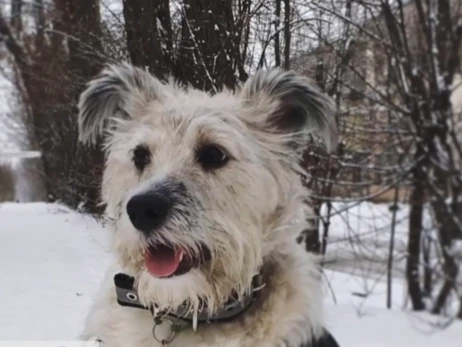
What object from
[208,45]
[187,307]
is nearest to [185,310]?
[187,307]

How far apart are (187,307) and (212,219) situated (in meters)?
0.20

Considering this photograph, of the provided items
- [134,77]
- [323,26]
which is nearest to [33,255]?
[134,77]

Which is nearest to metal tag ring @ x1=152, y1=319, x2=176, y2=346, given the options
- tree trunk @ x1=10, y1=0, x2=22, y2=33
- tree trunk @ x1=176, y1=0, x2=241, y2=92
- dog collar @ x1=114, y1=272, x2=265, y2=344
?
dog collar @ x1=114, y1=272, x2=265, y2=344

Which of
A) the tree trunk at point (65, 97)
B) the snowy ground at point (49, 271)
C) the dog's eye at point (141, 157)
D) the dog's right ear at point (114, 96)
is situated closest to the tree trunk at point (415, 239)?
the snowy ground at point (49, 271)

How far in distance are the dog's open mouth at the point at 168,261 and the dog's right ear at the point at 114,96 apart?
1.39ft

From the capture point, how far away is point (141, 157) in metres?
1.34

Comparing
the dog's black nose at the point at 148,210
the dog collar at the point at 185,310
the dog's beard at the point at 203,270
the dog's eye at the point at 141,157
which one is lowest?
the dog collar at the point at 185,310

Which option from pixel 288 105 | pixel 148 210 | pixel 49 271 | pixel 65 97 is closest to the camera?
pixel 148 210

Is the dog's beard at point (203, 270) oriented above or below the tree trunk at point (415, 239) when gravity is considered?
above

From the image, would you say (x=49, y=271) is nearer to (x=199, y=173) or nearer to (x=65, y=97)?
(x=199, y=173)

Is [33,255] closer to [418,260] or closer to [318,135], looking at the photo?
[318,135]

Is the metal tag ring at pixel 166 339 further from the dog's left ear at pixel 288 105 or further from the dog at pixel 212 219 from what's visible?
the dog's left ear at pixel 288 105

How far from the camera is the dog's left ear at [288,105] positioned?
4.38 feet

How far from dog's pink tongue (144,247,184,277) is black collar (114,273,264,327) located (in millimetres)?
85
